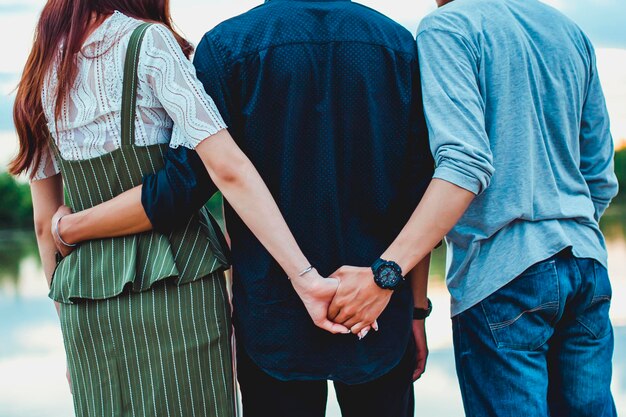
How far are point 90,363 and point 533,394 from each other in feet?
3.03

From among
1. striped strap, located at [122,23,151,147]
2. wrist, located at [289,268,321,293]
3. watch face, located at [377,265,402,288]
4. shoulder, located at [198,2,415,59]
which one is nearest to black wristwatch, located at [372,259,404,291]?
watch face, located at [377,265,402,288]

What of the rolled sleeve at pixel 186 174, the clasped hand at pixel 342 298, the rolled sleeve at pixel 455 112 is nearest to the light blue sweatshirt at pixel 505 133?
the rolled sleeve at pixel 455 112

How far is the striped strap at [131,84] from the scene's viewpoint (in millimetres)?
1448

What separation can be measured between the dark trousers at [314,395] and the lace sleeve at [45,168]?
0.61 m

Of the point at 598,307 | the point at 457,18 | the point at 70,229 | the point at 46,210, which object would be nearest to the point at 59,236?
the point at 70,229

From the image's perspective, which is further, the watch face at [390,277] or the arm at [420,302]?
the arm at [420,302]

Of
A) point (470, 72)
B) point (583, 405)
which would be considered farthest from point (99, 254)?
point (583, 405)

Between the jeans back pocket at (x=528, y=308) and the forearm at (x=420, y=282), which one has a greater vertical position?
the jeans back pocket at (x=528, y=308)

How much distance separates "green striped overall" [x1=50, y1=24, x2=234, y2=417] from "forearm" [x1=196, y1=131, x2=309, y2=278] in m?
0.15

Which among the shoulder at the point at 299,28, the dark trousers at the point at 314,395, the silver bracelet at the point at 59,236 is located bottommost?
the dark trousers at the point at 314,395

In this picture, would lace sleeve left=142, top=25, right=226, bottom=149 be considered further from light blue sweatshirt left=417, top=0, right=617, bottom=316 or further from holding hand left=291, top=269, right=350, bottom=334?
light blue sweatshirt left=417, top=0, right=617, bottom=316

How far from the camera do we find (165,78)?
142cm

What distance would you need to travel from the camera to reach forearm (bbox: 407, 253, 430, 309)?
1.67m

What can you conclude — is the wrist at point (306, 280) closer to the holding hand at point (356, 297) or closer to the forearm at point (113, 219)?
the holding hand at point (356, 297)
